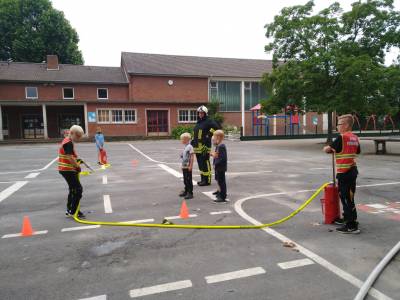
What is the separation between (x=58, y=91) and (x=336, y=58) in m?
28.6

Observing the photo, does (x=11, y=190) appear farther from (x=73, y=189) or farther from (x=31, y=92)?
(x=31, y=92)

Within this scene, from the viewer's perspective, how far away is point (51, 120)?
34469mm

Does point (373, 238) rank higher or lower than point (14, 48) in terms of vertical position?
lower

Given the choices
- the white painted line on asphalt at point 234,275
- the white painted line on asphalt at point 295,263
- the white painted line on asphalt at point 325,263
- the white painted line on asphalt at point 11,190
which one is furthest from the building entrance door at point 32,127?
the white painted line on asphalt at point 295,263

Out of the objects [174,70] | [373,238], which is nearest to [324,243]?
[373,238]

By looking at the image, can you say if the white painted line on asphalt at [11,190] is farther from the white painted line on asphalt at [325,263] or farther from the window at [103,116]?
the window at [103,116]

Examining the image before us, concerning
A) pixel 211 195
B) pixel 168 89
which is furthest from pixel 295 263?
pixel 168 89

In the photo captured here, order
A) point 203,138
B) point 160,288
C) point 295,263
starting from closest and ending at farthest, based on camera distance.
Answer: point 160,288 → point 295,263 → point 203,138

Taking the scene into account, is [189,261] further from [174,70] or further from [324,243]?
[174,70]

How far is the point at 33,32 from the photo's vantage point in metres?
46.1

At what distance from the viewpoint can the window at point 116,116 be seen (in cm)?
3291

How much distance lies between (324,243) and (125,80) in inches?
1396

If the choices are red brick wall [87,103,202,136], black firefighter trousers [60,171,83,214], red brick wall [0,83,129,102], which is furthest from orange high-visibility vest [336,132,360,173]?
red brick wall [0,83,129,102]

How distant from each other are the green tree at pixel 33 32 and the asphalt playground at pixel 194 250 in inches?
1826
